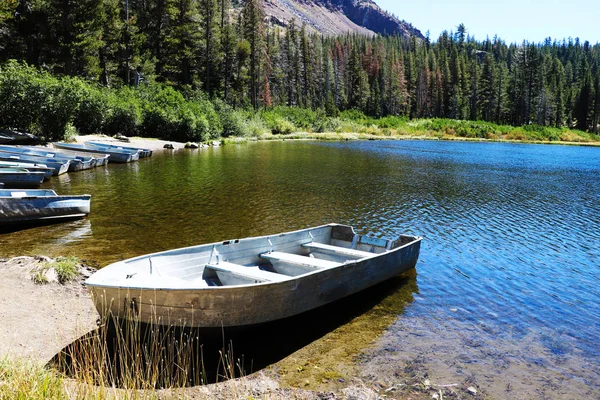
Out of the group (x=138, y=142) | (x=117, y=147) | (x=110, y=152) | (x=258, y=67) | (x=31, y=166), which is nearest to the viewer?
(x=31, y=166)

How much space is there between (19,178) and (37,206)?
6.32 metres

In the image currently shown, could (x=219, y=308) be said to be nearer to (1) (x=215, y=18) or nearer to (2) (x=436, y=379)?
(2) (x=436, y=379)

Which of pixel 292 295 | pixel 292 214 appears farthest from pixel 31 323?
pixel 292 214

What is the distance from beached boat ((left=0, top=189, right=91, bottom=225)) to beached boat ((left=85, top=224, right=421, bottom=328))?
8.44 metres

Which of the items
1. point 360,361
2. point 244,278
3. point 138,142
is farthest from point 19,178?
point 138,142

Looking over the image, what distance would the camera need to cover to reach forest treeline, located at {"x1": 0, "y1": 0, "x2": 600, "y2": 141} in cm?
4938

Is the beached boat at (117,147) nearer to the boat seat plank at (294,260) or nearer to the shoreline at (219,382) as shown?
the boat seat plank at (294,260)

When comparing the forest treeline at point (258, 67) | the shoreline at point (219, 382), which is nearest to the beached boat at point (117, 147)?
the forest treeline at point (258, 67)

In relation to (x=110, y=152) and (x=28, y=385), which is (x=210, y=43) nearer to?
(x=110, y=152)

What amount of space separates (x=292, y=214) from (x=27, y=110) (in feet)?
83.2

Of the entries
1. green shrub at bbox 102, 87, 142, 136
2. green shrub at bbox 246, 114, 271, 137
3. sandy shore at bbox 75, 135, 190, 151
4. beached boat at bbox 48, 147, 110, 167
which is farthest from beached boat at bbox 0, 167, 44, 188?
green shrub at bbox 246, 114, 271, 137

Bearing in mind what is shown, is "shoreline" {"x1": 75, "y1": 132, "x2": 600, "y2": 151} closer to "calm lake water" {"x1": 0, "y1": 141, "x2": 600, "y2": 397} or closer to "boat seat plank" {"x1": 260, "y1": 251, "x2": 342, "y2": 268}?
"calm lake water" {"x1": 0, "y1": 141, "x2": 600, "y2": 397}

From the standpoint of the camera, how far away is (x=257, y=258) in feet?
36.6

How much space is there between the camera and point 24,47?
4966 centimetres
